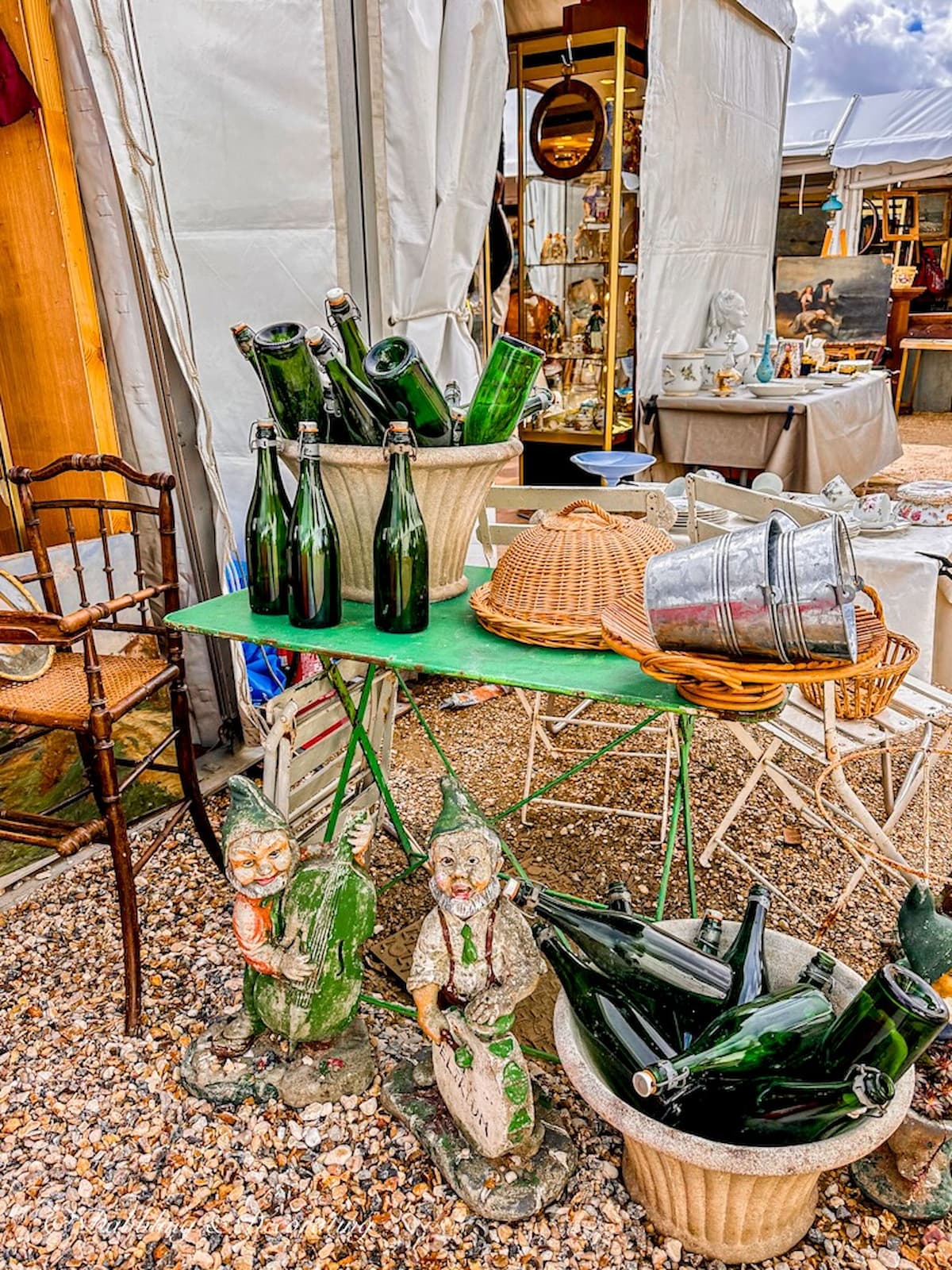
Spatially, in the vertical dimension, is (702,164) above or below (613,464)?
above

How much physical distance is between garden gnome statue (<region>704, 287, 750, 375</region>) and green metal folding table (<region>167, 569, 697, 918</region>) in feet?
14.8

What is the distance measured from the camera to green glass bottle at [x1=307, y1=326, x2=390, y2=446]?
5.18 feet

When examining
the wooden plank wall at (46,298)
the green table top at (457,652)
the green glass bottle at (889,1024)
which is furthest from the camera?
the wooden plank wall at (46,298)

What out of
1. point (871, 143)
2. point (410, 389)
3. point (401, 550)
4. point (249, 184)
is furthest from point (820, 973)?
point (871, 143)

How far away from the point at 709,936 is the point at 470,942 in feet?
1.48

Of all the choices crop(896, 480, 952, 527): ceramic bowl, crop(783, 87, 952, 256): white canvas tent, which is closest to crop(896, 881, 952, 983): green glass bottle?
crop(896, 480, 952, 527): ceramic bowl

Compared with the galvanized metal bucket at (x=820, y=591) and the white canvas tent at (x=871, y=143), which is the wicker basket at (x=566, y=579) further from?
the white canvas tent at (x=871, y=143)

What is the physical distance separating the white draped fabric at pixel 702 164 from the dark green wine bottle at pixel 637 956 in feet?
14.2

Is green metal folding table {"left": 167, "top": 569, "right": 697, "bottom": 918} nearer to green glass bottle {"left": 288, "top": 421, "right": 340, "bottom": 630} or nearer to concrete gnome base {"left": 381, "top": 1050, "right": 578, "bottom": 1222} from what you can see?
green glass bottle {"left": 288, "top": 421, "right": 340, "bottom": 630}

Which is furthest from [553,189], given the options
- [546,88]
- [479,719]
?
[479,719]

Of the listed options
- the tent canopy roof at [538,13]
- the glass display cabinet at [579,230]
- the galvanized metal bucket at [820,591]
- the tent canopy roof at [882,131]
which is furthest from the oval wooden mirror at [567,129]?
the tent canopy roof at [882,131]

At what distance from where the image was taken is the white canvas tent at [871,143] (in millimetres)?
9148

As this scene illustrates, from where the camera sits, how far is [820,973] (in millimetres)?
1336

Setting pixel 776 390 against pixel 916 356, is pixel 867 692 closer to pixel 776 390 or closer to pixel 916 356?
pixel 776 390
